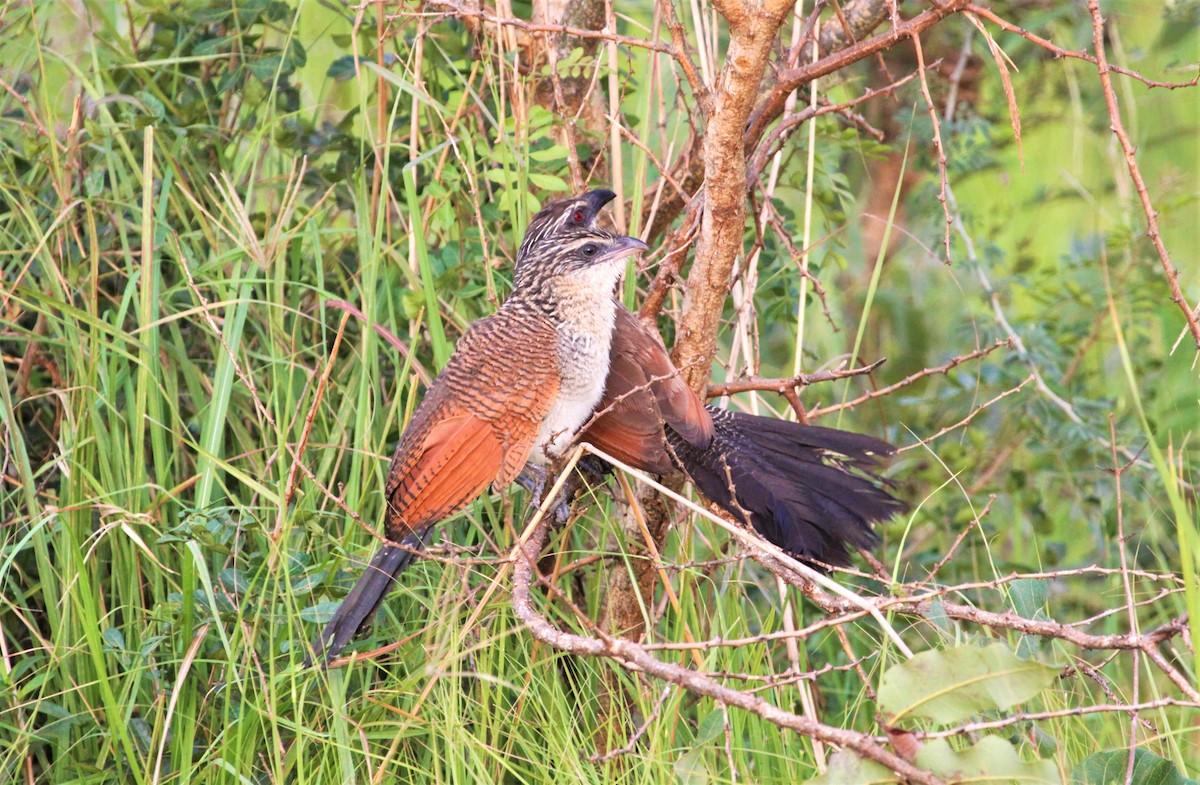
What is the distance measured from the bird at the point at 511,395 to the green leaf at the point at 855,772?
2.95 feet

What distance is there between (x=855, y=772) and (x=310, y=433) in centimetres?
158

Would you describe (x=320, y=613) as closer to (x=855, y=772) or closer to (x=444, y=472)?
(x=444, y=472)

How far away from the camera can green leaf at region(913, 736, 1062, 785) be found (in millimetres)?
1413

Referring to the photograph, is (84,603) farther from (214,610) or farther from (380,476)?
(380,476)

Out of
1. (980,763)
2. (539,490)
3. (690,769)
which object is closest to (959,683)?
(980,763)

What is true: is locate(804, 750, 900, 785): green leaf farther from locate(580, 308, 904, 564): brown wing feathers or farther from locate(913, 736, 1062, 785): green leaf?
locate(580, 308, 904, 564): brown wing feathers

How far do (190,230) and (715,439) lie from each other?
4.57 ft

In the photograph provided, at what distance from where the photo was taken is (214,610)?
217 cm

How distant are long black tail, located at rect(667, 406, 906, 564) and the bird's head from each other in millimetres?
373

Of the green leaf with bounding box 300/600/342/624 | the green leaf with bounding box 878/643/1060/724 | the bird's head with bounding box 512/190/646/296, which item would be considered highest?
the bird's head with bounding box 512/190/646/296

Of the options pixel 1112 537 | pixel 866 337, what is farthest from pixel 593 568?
pixel 866 337

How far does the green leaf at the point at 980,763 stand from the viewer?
1413 millimetres

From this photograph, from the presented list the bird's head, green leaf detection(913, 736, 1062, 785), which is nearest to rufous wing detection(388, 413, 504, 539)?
the bird's head

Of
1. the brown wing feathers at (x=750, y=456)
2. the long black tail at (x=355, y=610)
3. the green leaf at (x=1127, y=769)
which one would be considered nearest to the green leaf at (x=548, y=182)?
the brown wing feathers at (x=750, y=456)
